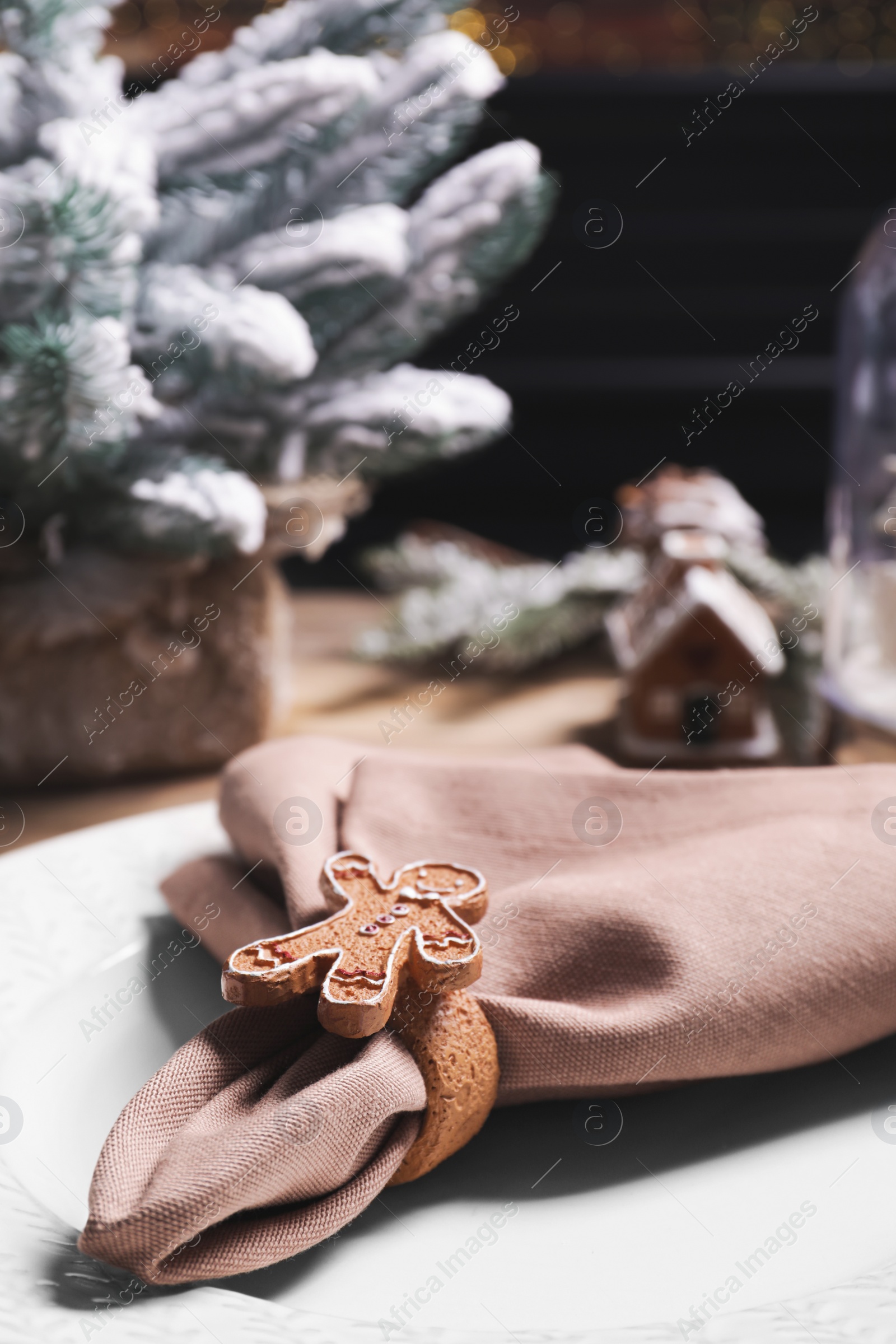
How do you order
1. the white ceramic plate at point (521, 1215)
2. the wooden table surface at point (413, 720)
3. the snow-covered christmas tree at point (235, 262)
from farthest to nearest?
1. the wooden table surface at point (413, 720)
2. the snow-covered christmas tree at point (235, 262)
3. the white ceramic plate at point (521, 1215)

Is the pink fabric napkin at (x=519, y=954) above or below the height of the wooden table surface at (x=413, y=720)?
above

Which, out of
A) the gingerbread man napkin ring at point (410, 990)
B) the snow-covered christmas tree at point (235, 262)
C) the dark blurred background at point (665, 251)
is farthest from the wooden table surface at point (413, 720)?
the dark blurred background at point (665, 251)

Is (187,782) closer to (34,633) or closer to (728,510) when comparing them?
(34,633)

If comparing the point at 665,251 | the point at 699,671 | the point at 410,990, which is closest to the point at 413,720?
the point at 699,671

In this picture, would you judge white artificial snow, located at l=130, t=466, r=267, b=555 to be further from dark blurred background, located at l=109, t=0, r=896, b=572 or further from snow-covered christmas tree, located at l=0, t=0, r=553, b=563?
dark blurred background, located at l=109, t=0, r=896, b=572

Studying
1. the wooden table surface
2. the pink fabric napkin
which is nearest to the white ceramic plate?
the pink fabric napkin

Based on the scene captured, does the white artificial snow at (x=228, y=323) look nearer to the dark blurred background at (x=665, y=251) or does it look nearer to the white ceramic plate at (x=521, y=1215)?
the white ceramic plate at (x=521, y=1215)
